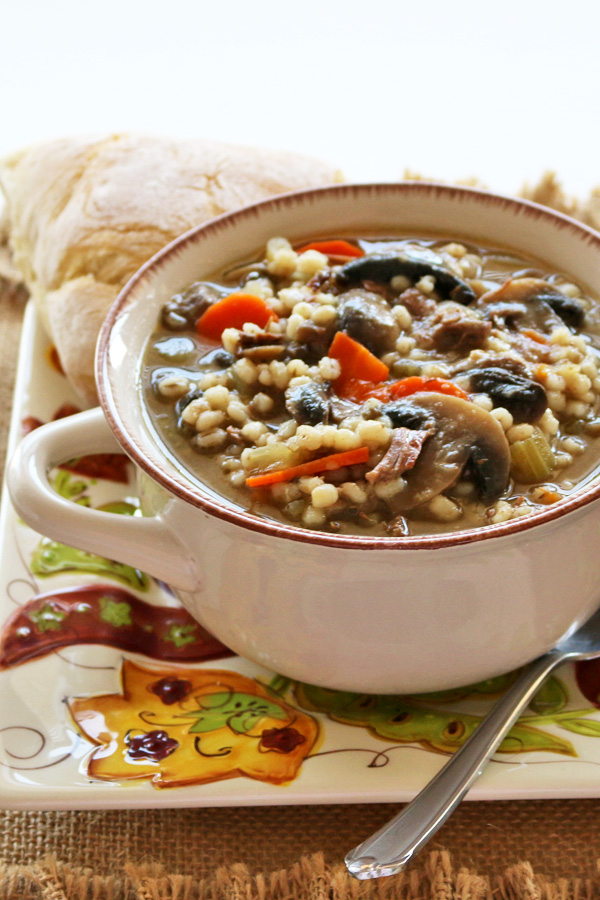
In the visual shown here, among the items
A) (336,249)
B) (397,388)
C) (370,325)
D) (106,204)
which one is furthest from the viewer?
(106,204)

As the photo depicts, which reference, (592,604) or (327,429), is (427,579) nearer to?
(327,429)

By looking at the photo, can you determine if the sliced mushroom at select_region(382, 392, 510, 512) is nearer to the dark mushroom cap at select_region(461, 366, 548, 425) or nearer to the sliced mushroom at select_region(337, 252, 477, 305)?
the dark mushroom cap at select_region(461, 366, 548, 425)

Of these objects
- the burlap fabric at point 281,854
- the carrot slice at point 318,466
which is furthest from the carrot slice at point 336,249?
the burlap fabric at point 281,854

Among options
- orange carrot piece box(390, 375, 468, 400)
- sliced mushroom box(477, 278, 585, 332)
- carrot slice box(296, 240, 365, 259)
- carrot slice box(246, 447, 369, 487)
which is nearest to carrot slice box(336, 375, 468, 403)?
orange carrot piece box(390, 375, 468, 400)

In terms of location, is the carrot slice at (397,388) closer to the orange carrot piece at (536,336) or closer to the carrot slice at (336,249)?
the orange carrot piece at (536,336)

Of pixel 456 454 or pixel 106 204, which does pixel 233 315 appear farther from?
pixel 106 204

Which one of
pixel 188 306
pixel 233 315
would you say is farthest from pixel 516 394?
pixel 188 306
